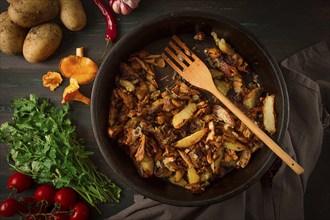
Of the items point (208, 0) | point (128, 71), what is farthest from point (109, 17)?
point (208, 0)

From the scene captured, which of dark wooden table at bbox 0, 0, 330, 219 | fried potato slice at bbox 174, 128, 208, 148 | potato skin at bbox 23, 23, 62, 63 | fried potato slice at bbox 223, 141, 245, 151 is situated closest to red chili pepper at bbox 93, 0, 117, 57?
dark wooden table at bbox 0, 0, 330, 219

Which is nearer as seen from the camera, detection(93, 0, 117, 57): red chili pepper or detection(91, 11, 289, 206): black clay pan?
detection(91, 11, 289, 206): black clay pan

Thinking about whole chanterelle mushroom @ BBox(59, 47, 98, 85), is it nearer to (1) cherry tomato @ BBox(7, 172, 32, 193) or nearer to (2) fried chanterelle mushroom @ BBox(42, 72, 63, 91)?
(2) fried chanterelle mushroom @ BBox(42, 72, 63, 91)

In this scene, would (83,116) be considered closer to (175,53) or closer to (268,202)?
(175,53)

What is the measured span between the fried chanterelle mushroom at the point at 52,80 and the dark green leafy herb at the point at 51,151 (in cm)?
8

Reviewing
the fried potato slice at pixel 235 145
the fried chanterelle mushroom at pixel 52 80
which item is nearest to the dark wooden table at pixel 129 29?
the fried chanterelle mushroom at pixel 52 80

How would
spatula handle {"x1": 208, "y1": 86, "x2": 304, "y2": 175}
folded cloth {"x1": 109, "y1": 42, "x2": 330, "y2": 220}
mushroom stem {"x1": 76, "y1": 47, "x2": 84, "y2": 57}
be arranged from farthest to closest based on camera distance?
mushroom stem {"x1": 76, "y1": 47, "x2": 84, "y2": 57}, folded cloth {"x1": 109, "y1": 42, "x2": 330, "y2": 220}, spatula handle {"x1": 208, "y1": 86, "x2": 304, "y2": 175}

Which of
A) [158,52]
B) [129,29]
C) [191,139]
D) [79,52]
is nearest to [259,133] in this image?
[191,139]

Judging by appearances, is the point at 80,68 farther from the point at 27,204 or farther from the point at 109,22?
the point at 27,204

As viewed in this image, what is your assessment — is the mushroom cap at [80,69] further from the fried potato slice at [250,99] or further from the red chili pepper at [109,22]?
the fried potato slice at [250,99]

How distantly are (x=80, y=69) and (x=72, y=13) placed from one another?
29 cm

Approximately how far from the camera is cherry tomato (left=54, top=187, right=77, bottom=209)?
1.82 meters

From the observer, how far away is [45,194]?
6.11 feet

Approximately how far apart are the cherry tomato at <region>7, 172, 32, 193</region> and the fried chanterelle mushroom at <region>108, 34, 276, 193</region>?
0.56 metres
